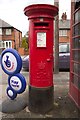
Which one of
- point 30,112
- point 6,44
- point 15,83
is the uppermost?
point 6,44

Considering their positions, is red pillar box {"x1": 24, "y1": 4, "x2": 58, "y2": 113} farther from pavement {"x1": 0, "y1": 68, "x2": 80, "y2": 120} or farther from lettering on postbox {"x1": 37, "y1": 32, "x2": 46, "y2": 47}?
pavement {"x1": 0, "y1": 68, "x2": 80, "y2": 120}

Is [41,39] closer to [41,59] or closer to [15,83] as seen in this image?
[41,59]

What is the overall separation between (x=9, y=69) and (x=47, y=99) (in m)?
1.07

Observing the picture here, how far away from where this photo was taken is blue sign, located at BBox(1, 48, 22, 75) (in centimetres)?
423

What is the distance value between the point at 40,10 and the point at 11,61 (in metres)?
1.25

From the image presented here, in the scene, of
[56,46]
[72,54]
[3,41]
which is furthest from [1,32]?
[72,54]

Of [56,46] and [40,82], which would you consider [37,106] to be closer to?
[40,82]

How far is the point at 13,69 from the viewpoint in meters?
4.34

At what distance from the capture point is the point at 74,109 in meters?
4.41

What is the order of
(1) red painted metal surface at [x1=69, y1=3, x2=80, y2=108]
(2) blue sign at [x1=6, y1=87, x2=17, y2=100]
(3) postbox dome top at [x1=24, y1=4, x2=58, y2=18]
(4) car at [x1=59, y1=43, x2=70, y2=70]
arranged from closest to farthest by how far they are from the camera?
(3) postbox dome top at [x1=24, y1=4, x2=58, y2=18] → (2) blue sign at [x1=6, y1=87, x2=17, y2=100] → (1) red painted metal surface at [x1=69, y1=3, x2=80, y2=108] → (4) car at [x1=59, y1=43, x2=70, y2=70]

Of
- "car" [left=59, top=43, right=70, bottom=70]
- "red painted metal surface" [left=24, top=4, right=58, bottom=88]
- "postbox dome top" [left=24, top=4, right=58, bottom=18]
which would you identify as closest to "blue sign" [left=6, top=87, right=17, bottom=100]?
"red painted metal surface" [left=24, top=4, right=58, bottom=88]

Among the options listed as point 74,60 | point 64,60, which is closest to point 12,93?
point 74,60

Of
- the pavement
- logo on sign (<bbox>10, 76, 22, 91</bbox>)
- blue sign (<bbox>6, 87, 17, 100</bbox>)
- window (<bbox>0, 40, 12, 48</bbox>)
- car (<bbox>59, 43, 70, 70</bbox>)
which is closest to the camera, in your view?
the pavement

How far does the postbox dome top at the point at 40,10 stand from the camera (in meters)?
4.01
